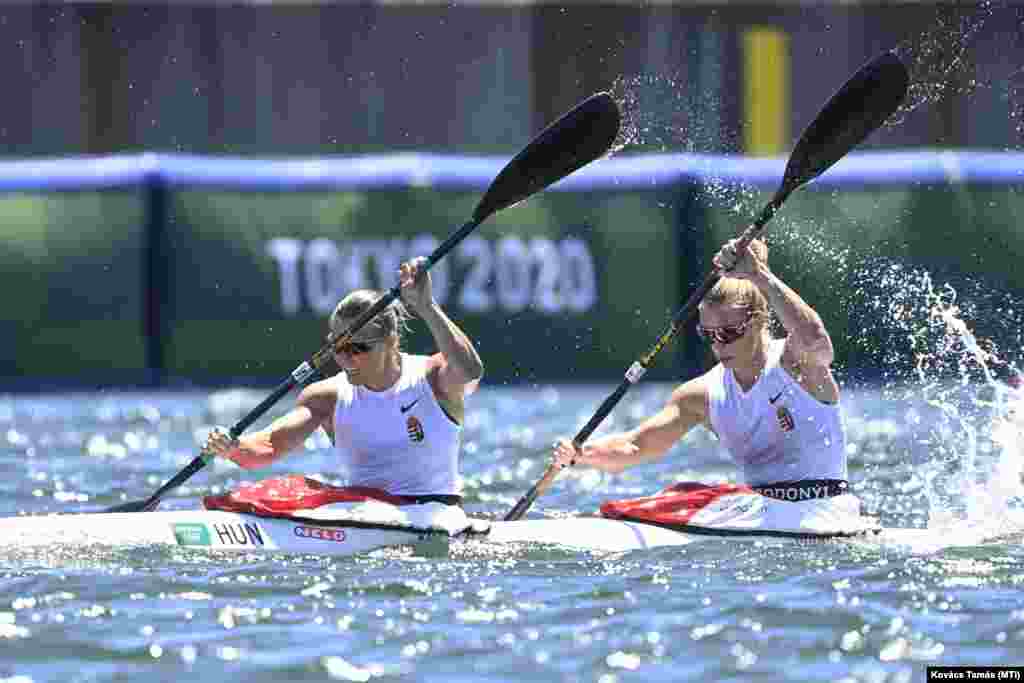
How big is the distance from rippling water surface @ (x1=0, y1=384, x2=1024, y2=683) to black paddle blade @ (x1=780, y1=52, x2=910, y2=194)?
4.86 feet

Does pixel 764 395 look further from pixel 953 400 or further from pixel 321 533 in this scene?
pixel 953 400

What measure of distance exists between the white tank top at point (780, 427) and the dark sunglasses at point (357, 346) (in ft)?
4.32

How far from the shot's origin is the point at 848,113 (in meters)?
9.11

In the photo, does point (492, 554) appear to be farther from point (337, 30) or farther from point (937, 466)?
point (337, 30)

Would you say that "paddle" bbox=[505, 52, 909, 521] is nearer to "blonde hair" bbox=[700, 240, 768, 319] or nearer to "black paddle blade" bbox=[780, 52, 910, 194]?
"black paddle blade" bbox=[780, 52, 910, 194]

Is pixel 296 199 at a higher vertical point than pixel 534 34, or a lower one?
lower

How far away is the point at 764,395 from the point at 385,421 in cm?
143

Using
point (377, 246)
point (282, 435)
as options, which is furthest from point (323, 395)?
point (377, 246)

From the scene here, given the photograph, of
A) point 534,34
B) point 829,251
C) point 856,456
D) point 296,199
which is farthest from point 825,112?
point 534,34

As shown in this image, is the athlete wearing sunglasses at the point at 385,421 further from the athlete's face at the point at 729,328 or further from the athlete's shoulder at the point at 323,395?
the athlete's face at the point at 729,328

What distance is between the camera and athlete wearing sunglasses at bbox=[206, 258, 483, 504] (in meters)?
8.66

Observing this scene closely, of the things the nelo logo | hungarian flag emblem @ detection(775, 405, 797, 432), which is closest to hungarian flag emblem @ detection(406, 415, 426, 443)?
the nelo logo

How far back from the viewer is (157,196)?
13992 mm

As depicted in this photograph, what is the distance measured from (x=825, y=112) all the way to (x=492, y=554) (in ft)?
7.58
